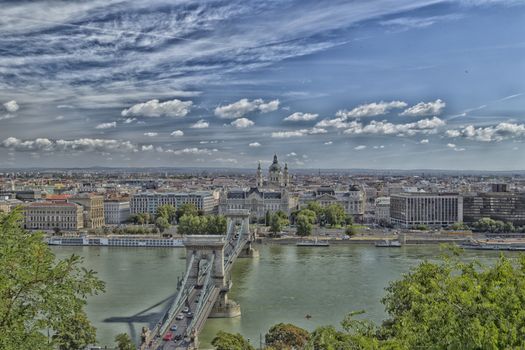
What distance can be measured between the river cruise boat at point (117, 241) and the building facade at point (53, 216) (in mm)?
5148

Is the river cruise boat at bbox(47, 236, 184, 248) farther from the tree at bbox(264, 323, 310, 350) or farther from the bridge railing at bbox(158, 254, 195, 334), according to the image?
the tree at bbox(264, 323, 310, 350)

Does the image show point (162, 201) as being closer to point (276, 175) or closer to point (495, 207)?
point (276, 175)

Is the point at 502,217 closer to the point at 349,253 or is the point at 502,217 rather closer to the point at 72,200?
the point at 349,253

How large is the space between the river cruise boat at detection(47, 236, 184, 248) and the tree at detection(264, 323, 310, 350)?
16.9 meters

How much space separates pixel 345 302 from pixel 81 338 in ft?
21.4

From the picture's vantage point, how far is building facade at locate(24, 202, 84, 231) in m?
33.4

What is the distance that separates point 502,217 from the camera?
114 ft

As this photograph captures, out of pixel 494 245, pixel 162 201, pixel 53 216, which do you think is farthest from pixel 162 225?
pixel 494 245

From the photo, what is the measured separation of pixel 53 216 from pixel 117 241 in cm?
756

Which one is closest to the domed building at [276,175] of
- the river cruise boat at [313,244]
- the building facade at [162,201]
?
the building facade at [162,201]

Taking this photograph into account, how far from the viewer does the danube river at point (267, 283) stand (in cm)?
1290

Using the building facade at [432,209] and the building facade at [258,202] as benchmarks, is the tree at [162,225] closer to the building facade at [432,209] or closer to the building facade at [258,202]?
the building facade at [258,202]

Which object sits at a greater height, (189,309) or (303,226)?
(303,226)

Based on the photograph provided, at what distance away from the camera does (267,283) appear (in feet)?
56.7
